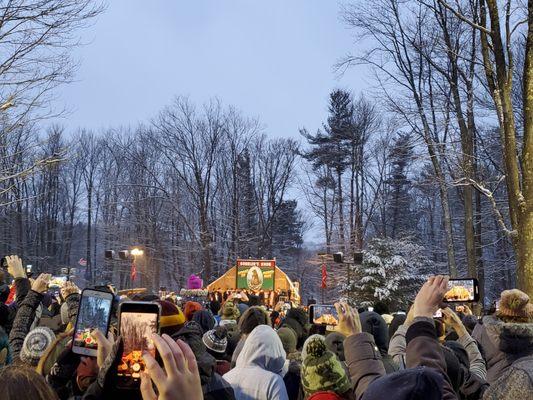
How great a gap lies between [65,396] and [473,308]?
1489 centimetres

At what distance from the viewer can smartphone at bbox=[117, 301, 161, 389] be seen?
2.25m

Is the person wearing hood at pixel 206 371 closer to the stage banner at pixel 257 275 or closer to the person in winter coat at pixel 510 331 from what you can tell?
the person in winter coat at pixel 510 331

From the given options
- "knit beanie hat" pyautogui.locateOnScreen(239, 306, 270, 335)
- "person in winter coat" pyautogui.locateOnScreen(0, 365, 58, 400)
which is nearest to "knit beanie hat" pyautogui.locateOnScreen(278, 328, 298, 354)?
"knit beanie hat" pyautogui.locateOnScreen(239, 306, 270, 335)

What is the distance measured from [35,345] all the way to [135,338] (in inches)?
78.5

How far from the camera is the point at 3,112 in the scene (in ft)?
35.2

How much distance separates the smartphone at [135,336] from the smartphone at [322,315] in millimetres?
4161

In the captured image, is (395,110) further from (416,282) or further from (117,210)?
(117,210)

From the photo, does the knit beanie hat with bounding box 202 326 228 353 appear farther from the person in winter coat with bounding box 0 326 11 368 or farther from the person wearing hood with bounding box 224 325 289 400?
the person in winter coat with bounding box 0 326 11 368

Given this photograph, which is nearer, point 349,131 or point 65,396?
A: point 65,396

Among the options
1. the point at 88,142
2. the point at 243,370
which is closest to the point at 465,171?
the point at 243,370

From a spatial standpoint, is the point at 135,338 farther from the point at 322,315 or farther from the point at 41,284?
the point at 322,315

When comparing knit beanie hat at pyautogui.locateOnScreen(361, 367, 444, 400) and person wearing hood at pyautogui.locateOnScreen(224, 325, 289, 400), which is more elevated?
knit beanie hat at pyautogui.locateOnScreen(361, 367, 444, 400)

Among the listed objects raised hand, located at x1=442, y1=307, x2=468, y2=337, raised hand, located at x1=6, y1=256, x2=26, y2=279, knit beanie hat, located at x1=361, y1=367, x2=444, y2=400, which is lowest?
raised hand, located at x1=442, y1=307, x2=468, y2=337

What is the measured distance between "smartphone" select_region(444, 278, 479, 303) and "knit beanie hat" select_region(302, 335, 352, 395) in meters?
3.09
